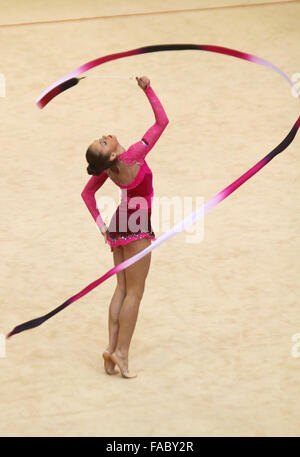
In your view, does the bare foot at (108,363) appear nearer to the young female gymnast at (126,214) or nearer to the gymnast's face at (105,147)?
the young female gymnast at (126,214)

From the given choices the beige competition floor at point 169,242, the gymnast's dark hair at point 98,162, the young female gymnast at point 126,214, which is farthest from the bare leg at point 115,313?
the gymnast's dark hair at point 98,162

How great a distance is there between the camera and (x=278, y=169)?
8203mm

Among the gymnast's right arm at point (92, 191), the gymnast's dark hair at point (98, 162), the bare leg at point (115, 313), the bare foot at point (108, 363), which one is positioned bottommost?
the bare foot at point (108, 363)

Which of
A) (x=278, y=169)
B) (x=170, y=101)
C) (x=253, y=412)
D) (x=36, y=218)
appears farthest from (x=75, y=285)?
(x=170, y=101)

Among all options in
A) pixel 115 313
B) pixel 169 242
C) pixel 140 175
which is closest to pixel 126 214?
pixel 140 175

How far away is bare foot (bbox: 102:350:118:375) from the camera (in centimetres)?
552

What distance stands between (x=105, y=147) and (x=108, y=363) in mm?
1350

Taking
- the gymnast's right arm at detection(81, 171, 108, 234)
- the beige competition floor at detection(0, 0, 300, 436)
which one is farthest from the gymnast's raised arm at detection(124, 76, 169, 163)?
the beige competition floor at detection(0, 0, 300, 436)

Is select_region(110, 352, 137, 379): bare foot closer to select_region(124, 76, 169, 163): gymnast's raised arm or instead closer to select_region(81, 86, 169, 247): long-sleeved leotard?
select_region(81, 86, 169, 247): long-sleeved leotard

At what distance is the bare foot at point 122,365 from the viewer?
18.1 feet

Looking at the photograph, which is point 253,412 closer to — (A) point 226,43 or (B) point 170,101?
(B) point 170,101

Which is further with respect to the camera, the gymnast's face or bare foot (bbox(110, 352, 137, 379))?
bare foot (bbox(110, 352, 137, 379))

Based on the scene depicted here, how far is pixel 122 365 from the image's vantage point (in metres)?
5.53

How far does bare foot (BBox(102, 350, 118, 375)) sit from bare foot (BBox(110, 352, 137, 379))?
0.03m
